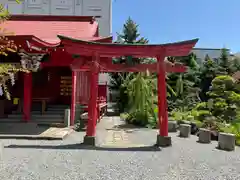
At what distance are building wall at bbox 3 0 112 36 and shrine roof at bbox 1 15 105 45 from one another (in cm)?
1453

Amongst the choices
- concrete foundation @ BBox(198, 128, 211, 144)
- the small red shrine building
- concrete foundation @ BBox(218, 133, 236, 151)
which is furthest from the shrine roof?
concrete foundation @ BBox(218, 133, 236, 151)

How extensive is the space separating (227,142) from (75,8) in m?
27.5

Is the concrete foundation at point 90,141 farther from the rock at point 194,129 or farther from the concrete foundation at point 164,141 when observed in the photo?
the rock at point 194,129

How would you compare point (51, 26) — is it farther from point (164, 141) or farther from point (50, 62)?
point (164, 141)

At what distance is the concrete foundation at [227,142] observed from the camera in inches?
288

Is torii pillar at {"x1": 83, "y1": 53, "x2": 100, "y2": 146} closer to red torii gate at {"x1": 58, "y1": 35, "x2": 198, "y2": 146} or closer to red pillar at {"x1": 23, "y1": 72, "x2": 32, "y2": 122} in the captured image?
red torii gate at {"x1": 58, "y1": 35, "x2": 198, "y2": 146}

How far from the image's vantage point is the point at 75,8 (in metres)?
30.3

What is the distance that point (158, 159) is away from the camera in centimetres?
591

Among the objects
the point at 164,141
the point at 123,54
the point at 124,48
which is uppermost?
the point at 124,48

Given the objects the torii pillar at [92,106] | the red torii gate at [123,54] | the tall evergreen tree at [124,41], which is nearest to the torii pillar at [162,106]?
the red torii gate at [123,54]

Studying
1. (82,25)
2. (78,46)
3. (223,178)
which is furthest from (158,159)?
(82,25)

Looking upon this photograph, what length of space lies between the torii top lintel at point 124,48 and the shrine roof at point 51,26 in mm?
5138

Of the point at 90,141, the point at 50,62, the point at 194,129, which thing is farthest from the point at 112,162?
the point at 50,62

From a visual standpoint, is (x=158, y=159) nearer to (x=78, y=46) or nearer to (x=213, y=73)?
(x=78, y=46)
